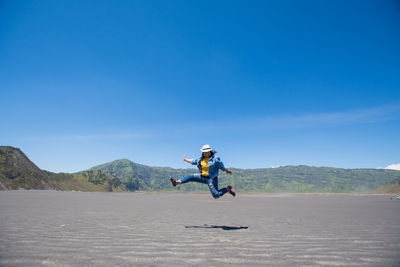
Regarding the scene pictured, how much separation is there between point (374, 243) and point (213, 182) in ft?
14.8

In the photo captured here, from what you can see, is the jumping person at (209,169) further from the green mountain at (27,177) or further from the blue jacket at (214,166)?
the green mountain at (27,177)

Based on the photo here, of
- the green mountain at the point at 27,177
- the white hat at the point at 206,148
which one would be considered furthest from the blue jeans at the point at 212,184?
the green mountain at the point at 27,177

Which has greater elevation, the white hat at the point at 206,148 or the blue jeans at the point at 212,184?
the white hat at the point at 206,148

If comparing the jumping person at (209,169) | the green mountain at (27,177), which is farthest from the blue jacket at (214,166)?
the green mountain at (27,177)

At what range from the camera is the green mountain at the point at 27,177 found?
201ft

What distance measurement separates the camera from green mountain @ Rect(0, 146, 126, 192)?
201ft

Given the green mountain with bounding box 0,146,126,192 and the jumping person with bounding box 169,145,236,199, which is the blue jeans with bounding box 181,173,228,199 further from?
the green mountain with bounding box 0,146,126,192

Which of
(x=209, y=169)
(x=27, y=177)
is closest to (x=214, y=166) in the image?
(x=209, y=169)

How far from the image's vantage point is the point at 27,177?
65188 mm

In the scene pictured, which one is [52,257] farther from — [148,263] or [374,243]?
[374,243]

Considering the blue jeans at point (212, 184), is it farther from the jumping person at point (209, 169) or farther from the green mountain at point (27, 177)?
the green mountain at point (27, 177)

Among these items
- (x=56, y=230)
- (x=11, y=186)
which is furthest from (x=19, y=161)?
(x=56, y=230)

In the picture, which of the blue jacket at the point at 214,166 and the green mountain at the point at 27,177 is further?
the green mountain at the point at 27,177

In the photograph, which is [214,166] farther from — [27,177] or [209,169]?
[27,177]
